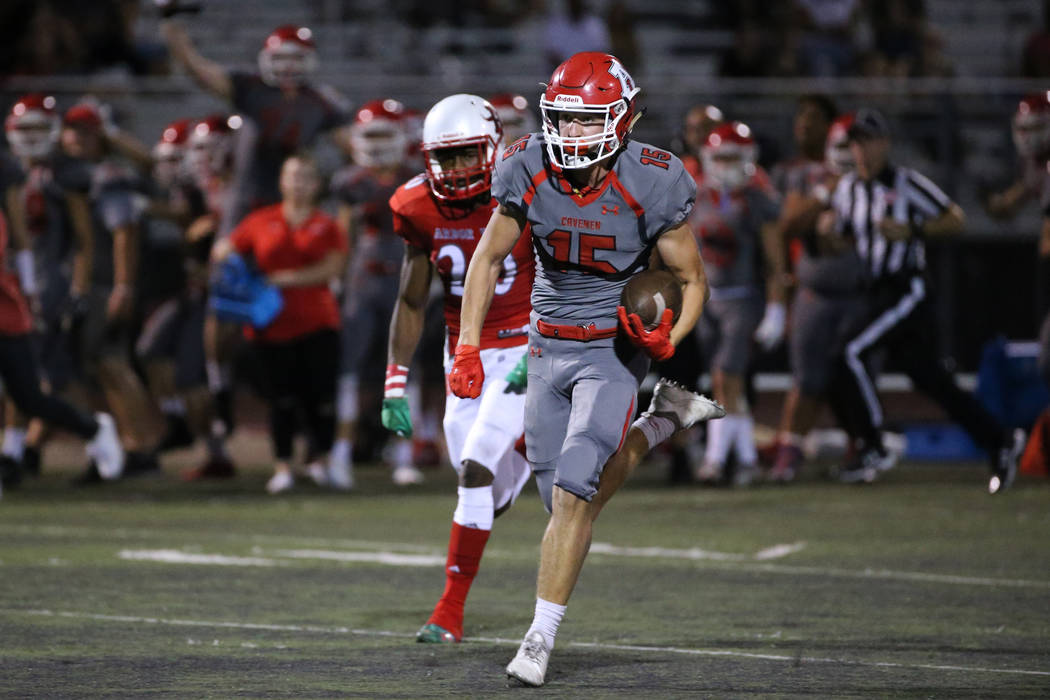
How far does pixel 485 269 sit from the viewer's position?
19.1 feet

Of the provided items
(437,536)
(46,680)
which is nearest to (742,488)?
(437,536)

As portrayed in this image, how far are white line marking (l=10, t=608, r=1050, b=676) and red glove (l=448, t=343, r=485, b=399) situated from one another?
959 millimetres

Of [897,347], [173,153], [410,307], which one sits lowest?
[897,347]

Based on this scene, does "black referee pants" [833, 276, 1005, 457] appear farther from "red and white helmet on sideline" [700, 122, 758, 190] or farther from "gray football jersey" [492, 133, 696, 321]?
"gray football jersey" [492, 133, 696, 321]

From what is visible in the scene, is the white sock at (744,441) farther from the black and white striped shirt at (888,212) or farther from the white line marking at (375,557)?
the white line marking at (375,557)

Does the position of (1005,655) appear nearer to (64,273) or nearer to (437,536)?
(437,536)

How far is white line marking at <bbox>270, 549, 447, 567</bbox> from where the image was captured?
8227 millimetres

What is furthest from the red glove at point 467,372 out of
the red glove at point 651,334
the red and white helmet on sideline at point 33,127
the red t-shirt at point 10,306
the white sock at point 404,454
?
the red and white helmet on sideline at point 33,127

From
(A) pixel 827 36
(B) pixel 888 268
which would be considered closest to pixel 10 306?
(B) pixel 888 268

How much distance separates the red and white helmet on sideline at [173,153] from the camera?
1291 centimetres

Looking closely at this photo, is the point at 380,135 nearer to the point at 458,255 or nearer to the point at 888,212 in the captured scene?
the point at 888,212

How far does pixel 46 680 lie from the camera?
5.45 metres

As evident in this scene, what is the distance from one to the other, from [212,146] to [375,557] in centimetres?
491

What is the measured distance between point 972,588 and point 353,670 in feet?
9.65
